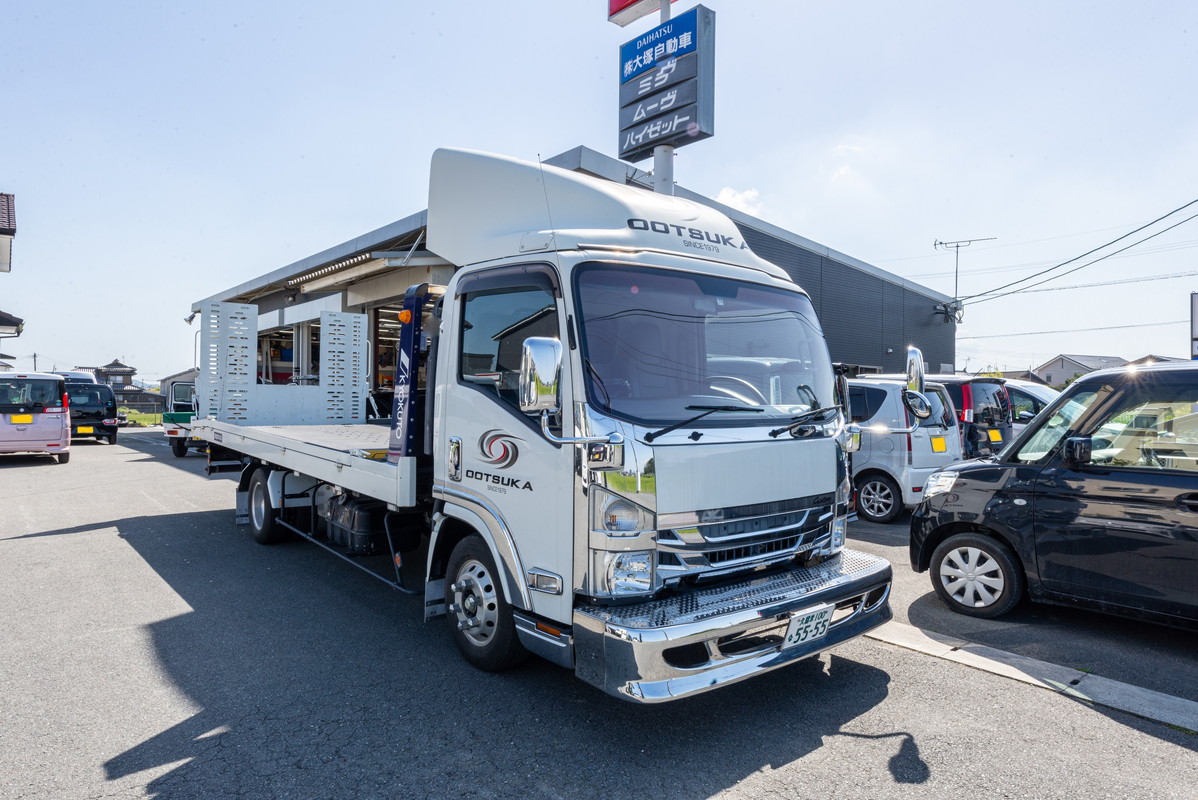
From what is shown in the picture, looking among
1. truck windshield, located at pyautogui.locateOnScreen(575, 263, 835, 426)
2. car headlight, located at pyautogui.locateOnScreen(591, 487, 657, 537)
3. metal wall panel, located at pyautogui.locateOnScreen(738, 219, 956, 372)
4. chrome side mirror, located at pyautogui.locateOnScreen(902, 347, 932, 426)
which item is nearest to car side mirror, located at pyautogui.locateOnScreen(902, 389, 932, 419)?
chrome side mirror, located at pyautogui.locateOnScreen(902, 347, 932, 426)

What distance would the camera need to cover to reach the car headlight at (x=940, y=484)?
5.18m

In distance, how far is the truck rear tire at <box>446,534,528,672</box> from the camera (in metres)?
3.78

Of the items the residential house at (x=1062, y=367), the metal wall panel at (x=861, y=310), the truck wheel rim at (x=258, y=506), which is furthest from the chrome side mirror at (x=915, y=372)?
the residential house at (x=1062, y=367)

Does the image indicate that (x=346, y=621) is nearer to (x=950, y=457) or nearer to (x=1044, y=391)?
(x=950, y=457)

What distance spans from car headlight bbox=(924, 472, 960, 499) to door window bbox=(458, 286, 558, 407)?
11.2ft

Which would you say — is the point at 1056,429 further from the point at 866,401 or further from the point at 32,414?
the point at 32,414

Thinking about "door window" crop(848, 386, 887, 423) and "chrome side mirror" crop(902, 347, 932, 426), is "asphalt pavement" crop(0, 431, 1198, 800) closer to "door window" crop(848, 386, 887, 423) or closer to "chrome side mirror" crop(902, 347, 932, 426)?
"chrome side mirror" crop(902, 347, 932, 426)

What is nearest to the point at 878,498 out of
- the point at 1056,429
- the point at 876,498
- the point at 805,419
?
the point at 876,498

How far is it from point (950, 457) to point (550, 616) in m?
6.91

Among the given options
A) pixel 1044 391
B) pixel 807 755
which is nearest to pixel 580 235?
pixel 807 755

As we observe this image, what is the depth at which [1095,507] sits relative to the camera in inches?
171

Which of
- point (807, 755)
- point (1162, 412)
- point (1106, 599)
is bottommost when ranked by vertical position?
point (807, 755)

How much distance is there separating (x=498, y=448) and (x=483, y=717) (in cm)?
134

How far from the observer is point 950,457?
337 inches
